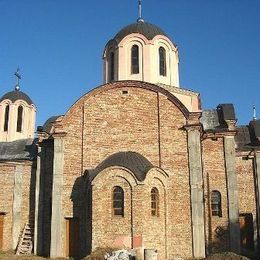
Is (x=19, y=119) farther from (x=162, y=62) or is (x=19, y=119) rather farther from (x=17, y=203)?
(x=162, y=62)

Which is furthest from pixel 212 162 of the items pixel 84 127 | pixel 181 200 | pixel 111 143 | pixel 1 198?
pixel 1 198

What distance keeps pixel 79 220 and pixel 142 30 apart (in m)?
12.4

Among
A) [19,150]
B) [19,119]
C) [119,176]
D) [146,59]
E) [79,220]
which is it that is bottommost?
[79,220]

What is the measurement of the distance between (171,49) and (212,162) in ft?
27.1

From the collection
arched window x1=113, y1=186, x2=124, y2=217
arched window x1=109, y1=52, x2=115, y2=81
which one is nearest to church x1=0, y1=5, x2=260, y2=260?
arched window x1=113, y1=186, x2=124, y2=217

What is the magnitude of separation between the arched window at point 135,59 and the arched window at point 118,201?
902 cm

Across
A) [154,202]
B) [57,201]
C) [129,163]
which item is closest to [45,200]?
[57,201]

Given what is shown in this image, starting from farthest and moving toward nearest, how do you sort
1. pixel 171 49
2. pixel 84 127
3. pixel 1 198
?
pixel 171 49
pixel 1 198
pixel 84 127

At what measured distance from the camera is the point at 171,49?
90.3 ft

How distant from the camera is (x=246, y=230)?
2316cm

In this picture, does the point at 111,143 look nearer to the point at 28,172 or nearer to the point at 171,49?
the point at 28,172

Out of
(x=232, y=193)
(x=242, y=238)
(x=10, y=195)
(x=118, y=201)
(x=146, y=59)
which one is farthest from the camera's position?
(x=146, y=59)

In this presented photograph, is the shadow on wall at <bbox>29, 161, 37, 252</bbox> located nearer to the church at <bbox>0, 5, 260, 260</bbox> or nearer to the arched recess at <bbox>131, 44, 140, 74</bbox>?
the church at <bbox>0, 5, 260, 260</bbox>

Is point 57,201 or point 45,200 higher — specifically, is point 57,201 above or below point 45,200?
below
